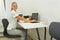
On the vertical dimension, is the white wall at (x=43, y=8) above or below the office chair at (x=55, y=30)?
above

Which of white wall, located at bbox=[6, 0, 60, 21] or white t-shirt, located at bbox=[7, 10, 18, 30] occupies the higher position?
white wall, located at bbox=[6, 0, 60, 21]

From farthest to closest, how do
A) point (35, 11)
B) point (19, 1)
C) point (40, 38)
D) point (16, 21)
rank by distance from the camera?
point (19, 1), point (35, 11), point (40, 38), point (16, 21)

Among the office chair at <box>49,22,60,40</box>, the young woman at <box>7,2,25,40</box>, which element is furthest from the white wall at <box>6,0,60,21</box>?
the young woman at <box>7,2,25,40</box>

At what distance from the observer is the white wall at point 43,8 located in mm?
2955

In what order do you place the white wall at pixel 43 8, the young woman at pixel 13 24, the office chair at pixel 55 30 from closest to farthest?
the office chair at pixel 55 30
the white wall at pixel 43 8
the young woman at pixel 13 24

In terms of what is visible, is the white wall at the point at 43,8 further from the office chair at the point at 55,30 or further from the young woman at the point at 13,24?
the young woman at the point at 13,24

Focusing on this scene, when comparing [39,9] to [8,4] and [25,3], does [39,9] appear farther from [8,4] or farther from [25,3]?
[8,4]

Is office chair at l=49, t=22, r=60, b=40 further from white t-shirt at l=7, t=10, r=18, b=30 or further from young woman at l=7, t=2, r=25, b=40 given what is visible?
white t-shirt at l=7, t=10, r=18, b=30

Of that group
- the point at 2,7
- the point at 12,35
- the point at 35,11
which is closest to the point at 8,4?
the point at 2,7

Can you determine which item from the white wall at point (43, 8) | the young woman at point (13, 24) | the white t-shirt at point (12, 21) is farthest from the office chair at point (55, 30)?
the white t-shirt at point (12, 21)

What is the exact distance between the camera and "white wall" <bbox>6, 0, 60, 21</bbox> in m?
2.96

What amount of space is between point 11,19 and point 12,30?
0.87ft

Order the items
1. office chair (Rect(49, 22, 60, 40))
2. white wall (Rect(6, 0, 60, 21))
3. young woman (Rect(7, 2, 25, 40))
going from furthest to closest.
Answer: young woman (Rect(7, 2, 25, 40)) → white wall (Rect(6, 0, 60, 21)) → office chair (Rect(49, 22, 60, 40))

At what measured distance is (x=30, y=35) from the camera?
4.49 meters
